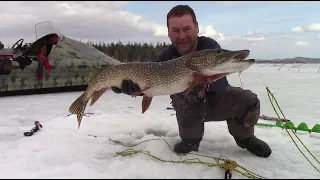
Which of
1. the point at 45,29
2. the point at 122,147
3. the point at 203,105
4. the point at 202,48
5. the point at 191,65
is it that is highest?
the point at 45,29

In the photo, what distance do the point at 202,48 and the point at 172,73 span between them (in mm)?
543

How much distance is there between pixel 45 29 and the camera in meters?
7.35

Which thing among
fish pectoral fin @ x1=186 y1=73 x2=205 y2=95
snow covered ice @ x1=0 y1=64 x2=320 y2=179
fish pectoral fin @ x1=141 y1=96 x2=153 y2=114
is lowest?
snow covered ice @ x1=0 y1=64 x2=320 y2=179

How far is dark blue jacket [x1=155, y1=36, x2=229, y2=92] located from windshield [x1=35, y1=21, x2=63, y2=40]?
502cm

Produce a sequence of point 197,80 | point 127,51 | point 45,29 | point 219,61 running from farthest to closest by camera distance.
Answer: point 127,51, point 45,29, point 197,80, point 219,61

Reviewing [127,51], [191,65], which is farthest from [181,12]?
[127,51]

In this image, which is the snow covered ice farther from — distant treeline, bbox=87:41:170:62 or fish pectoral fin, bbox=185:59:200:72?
distant treeline, bbox=87:41:170:62

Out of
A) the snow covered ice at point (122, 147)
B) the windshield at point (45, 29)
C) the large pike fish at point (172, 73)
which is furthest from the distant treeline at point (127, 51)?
the large pike fish at point (172, 73)

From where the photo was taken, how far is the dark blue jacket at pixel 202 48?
280 cm

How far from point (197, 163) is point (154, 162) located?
0.33 metres

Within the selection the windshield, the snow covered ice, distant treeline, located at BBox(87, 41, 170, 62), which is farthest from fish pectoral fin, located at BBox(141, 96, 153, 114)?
distant treeline, located at BBox(87, 41, 170, 62)

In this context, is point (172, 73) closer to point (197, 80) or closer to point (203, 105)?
point (197, 80)

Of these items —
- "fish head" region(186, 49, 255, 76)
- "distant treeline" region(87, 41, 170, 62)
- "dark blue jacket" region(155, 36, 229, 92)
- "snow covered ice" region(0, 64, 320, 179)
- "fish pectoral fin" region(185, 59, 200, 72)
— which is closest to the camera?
"snow covered ice" region(0, 64, 320, 179)

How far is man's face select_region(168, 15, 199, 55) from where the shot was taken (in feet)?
9.34
